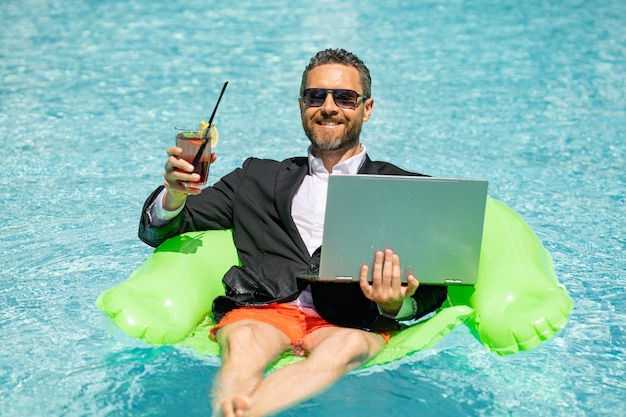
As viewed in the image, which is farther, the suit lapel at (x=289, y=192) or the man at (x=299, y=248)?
the suit lapel at (x=289, y=192)

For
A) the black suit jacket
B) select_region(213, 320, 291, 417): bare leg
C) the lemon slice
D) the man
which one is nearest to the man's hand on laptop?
the man

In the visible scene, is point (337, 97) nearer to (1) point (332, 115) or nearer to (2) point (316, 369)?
(1) point (332, 115)

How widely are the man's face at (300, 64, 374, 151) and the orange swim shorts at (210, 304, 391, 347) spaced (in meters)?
0.63

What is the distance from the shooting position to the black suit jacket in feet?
10.8

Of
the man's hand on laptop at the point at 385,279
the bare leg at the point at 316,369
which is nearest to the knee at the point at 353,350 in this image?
the bare leg at the point at 316,369

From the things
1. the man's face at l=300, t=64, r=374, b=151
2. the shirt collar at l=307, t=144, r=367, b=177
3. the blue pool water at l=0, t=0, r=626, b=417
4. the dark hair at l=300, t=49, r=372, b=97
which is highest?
the dark hair at l=300, t=49, r=372, b=97

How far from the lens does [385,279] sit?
303 centimetres

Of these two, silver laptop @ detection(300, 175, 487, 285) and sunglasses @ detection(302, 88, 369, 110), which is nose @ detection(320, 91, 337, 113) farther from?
silver laptop @ detection(300, 175, 487, 285)

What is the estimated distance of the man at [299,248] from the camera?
3.03m

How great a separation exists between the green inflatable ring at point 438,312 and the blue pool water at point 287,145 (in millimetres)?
105

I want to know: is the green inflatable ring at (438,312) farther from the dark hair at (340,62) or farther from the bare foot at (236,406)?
the dark hair at (340,62)

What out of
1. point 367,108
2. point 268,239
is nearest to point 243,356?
point 268,239

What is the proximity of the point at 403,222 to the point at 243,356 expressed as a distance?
0.68 metres

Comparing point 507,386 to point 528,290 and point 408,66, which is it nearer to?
point 528,290
